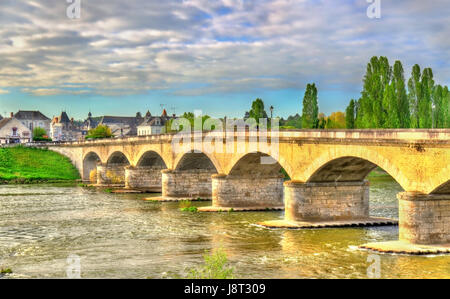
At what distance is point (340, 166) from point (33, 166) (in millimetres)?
70308

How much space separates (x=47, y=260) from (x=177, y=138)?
31625 millimetres

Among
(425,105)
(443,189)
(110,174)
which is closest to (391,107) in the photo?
(425,105)

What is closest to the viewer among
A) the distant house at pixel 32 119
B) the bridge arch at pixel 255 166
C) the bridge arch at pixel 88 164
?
the bridge arch at pixel 255 166

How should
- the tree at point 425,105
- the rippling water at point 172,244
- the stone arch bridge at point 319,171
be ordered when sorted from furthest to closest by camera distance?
the tree at point 425,105 → the stone arch bridge at point 319,171 → the rippling water at point 172,244

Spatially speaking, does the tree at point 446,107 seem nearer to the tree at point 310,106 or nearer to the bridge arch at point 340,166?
the tree at point 310,106

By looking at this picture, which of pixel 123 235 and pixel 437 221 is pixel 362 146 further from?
pixel 123 235

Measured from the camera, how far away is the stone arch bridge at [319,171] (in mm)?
29156

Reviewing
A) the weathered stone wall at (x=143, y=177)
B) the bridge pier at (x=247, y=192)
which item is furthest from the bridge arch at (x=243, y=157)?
the weathered stone wall at (x=143, y=177)

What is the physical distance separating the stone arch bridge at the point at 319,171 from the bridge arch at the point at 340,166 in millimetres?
61

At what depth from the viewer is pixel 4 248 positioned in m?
33.3

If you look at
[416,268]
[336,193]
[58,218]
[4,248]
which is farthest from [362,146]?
[58,218]

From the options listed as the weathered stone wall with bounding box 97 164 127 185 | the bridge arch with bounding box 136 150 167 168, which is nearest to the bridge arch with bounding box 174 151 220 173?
the bridge arch with bounding box 136 150 167 168

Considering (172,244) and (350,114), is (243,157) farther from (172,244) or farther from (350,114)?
(350,114)

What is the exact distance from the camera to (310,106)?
79.2m
